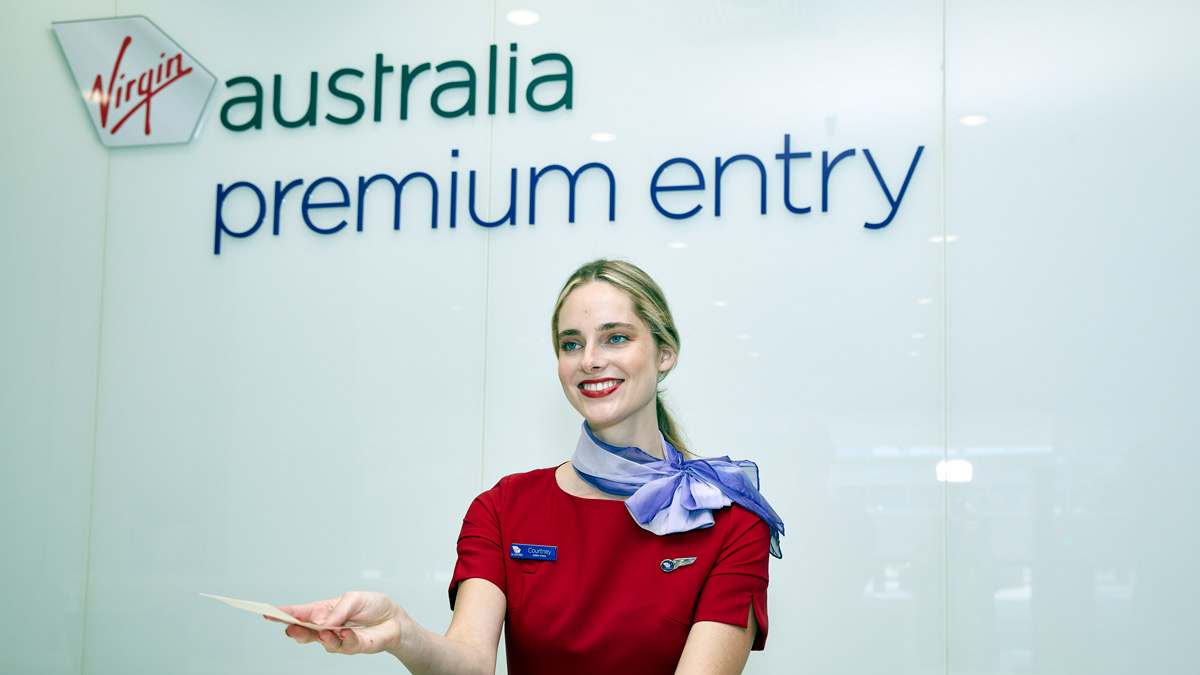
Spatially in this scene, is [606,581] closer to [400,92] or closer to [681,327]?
[681,327]

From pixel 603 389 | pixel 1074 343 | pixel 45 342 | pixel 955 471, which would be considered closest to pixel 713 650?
pixel 603 389

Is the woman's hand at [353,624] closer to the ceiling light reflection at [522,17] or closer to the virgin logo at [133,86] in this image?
the ceiling light reflection at [522,17]

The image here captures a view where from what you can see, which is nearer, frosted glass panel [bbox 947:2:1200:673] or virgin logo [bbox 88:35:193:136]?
frosted glass panel [bbox 947:2:1200:673]

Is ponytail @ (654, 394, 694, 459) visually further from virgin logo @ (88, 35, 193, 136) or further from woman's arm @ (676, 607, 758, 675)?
virgin logo @ (88, 35, 193, 136)

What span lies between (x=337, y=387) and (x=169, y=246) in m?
0.90

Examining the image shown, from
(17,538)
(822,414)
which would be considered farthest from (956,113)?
(17,538)

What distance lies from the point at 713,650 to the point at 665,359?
27.9 inches

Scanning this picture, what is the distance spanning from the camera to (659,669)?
2.14 meters

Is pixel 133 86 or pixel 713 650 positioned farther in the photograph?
pixel 133 86

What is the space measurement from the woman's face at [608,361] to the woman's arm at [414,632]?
1.48ft

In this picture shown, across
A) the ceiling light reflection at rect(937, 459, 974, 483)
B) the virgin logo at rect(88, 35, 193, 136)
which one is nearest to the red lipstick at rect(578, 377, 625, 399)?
the ceiling light reflection at rect(937, 459, 974, 483)

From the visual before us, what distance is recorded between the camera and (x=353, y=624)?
1659 mm

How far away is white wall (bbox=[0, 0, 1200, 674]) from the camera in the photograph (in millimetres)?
3213

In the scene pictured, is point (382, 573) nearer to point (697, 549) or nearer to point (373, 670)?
point (373, 670)
